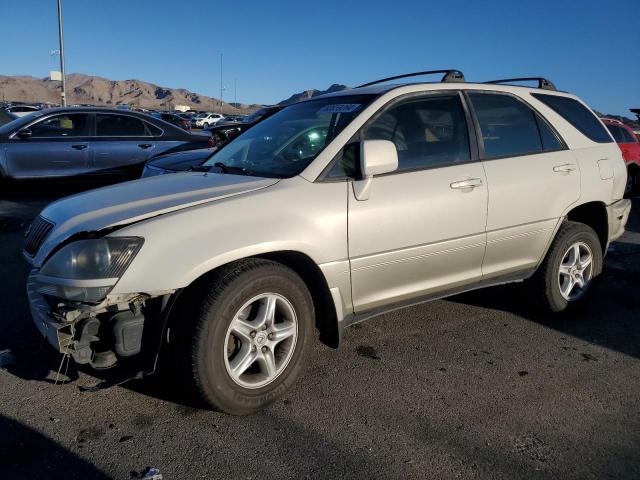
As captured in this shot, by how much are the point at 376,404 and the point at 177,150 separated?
7388mm

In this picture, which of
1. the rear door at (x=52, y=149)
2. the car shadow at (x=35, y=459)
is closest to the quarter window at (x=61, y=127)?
the rear door at (x=52, y=149)

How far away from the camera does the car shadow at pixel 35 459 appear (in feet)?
7.78

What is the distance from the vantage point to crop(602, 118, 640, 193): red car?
11.8 metres

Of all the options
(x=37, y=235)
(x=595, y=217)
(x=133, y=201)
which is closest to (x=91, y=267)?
(x=133, y=201)

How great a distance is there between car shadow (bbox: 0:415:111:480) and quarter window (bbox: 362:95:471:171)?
234 cm

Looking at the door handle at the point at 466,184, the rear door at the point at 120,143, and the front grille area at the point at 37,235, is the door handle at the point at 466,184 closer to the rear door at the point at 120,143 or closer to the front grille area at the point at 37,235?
the front grille area at the point at 37,235

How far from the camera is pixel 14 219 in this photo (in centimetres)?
716

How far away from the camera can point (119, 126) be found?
9.16 m

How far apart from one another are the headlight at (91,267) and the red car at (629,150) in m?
11.9

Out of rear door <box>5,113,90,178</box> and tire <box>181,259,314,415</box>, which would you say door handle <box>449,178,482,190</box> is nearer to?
tire <box>181,259,314,415</box>

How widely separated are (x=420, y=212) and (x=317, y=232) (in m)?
0.75

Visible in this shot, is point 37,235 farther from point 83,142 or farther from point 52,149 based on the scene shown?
point 83,142

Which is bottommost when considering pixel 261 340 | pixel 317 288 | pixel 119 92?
pixel 261 340

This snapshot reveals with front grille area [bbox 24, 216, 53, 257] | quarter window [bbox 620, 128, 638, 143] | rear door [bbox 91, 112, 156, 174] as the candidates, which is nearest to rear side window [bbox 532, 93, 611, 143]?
front grille area [bbox 24, 216, 53, 257]
